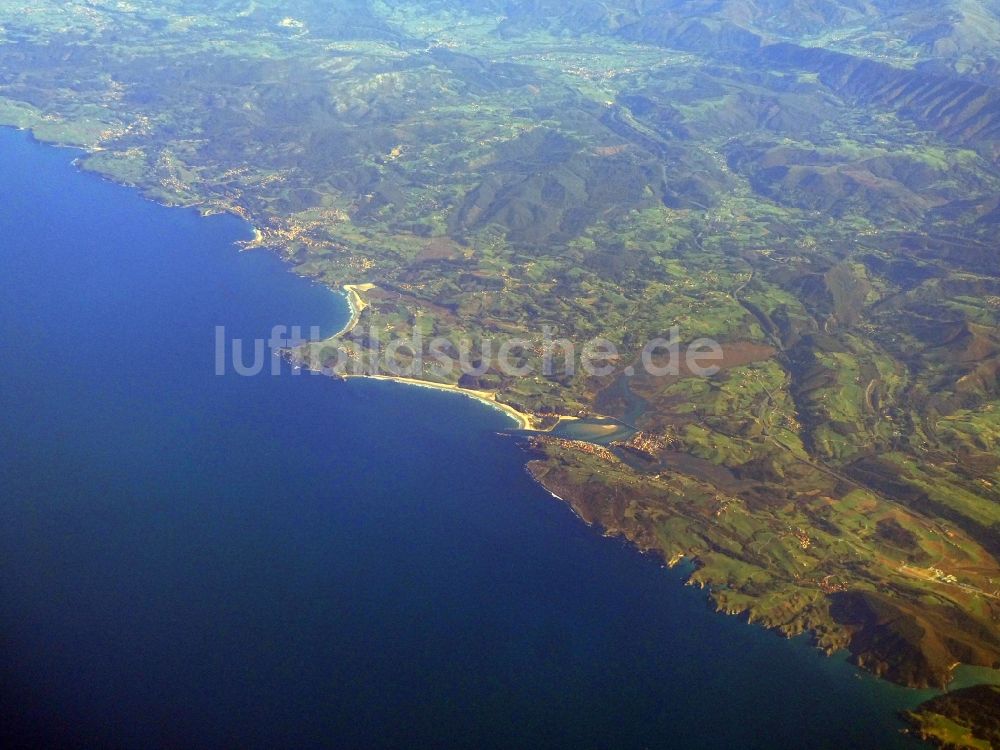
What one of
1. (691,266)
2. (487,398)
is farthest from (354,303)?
(691,266)

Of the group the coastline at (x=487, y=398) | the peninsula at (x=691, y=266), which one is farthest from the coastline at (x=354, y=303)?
the coastline at (x=487, y=398)

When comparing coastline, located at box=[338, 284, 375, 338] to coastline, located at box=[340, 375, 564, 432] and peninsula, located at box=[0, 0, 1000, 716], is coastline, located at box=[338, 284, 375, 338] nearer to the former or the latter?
peninsula, located at box=[0, 0, 1000, 716]

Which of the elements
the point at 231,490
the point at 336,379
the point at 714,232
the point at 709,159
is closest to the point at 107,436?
the point at 231,490

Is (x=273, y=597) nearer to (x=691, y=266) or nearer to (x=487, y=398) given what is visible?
(x=487, y=398)

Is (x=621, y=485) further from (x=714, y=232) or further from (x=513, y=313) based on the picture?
(x=714, y=232)

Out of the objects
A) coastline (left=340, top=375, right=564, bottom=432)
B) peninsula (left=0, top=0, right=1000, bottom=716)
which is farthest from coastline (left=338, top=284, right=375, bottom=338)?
coastline (left=340, top=375, right=564, bottom=432)

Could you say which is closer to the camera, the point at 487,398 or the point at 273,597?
the point at 273,597

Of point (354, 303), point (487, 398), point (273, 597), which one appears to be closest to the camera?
point (273, 597)

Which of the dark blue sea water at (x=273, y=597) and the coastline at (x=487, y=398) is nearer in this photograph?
the dark blue sea water at (x=273, y=597)

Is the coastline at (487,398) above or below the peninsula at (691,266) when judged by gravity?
below

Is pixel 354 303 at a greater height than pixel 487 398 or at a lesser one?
greater

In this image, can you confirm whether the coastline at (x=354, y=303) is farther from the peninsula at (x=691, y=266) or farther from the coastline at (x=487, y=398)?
the coastline at (x=487, y=398)
